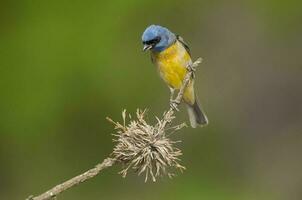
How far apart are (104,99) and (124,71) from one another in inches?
7.9

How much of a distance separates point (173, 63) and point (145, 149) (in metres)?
1.38

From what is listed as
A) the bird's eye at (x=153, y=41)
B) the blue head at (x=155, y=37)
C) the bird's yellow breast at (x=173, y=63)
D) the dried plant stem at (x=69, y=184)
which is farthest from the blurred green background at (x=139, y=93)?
the dried plant stem at (x=69, y=184)

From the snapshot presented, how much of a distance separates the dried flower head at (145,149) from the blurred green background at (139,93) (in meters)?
3.02

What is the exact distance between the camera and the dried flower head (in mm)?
1062

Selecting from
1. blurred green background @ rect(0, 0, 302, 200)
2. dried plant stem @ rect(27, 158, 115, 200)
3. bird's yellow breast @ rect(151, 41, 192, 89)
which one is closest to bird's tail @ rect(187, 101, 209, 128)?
bird's yellow breast @ rect(151, 41, 192, 89)

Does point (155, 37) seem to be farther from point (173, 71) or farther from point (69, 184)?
point (69, 184)

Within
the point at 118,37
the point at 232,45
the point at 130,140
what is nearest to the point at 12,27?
the point at 118,37

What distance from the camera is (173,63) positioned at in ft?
8.05

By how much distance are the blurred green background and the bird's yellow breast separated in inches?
66.1

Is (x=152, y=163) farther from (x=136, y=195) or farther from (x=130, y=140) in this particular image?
(x=136, y=195)

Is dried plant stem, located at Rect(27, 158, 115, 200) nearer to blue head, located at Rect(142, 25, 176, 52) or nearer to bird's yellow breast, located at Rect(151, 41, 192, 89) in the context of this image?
blue head, located at Rect(142, 25, 176, 52)

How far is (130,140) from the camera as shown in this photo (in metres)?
1.11

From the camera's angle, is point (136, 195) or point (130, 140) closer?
point (130, 140)

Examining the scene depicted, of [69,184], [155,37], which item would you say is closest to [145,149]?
[69,184]
